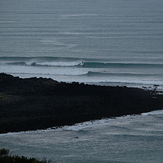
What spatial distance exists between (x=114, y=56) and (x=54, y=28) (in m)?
30.9

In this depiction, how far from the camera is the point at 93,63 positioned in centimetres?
5431

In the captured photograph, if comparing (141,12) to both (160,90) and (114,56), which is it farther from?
(160,90)

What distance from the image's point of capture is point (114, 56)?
58.0 metres

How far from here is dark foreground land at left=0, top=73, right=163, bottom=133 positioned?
31828 mm

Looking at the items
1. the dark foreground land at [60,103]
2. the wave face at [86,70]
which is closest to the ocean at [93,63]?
the wave face at [86,70]

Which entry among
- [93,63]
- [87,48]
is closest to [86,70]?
[93,63]

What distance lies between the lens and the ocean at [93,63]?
1102 inches

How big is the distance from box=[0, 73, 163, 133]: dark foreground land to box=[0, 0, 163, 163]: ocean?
50.3 inches

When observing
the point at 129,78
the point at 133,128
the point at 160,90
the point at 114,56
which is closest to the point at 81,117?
the point at 133,128

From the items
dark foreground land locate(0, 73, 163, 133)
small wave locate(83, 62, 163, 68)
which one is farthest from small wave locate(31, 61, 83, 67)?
dark foreground land locate(0, 73, 163, 133)

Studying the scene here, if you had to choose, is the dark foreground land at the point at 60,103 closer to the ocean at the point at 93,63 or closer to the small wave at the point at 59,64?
the ocean at the point at 93,63

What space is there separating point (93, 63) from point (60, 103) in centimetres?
1995

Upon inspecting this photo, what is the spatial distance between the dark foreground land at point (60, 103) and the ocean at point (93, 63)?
1277mm

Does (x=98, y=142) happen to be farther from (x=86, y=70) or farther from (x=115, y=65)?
(x=115, y=65)
